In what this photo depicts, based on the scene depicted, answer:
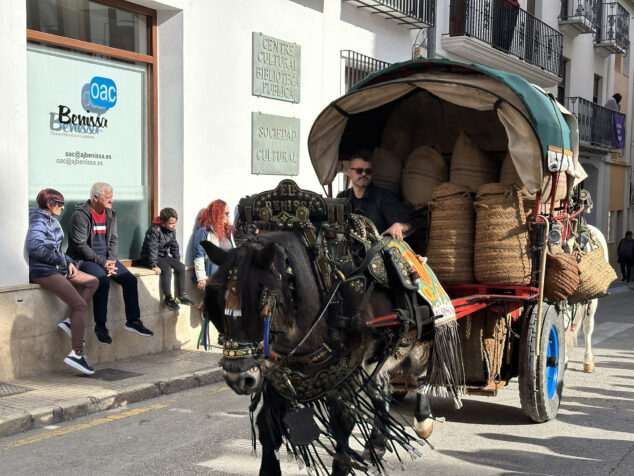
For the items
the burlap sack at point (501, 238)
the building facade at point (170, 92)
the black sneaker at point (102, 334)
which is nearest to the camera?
the burlap sack at point (501, 238)

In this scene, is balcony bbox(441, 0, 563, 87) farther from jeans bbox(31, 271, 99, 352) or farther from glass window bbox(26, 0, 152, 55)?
jeans bbox(31, 271, 99, 352)

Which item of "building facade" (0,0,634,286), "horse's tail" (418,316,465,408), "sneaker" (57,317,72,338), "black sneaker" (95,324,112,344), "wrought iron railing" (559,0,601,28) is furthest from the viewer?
"wrought iron railing" (559,0,601,28)

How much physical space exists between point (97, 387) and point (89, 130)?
3270mm

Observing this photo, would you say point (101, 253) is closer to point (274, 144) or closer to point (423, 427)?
point (274, 144)

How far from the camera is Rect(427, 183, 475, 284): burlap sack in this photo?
582 cm

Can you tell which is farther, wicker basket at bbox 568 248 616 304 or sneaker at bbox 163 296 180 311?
sneaker at bbox 163 296 180 311

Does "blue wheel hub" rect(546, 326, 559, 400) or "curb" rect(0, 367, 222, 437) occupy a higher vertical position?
"blue wheel hub" rect(546, 326, 559, 400)

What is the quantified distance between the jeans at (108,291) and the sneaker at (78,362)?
48 centimetres

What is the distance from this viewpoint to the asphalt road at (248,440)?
5234 mm

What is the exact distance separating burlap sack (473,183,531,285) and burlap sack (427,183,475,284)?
0.09 meters

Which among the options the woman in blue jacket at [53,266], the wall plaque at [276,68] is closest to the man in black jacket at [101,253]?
the woman in blue jacket at [53,266]

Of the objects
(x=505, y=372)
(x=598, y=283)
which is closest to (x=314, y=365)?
(x=505, y=372)

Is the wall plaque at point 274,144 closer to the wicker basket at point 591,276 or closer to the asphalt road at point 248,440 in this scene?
the asphalt road at point 248,440

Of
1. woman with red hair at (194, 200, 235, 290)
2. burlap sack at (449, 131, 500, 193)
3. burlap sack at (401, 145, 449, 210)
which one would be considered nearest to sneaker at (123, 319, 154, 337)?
woman with red hair at (194, 200, 235, 290)
